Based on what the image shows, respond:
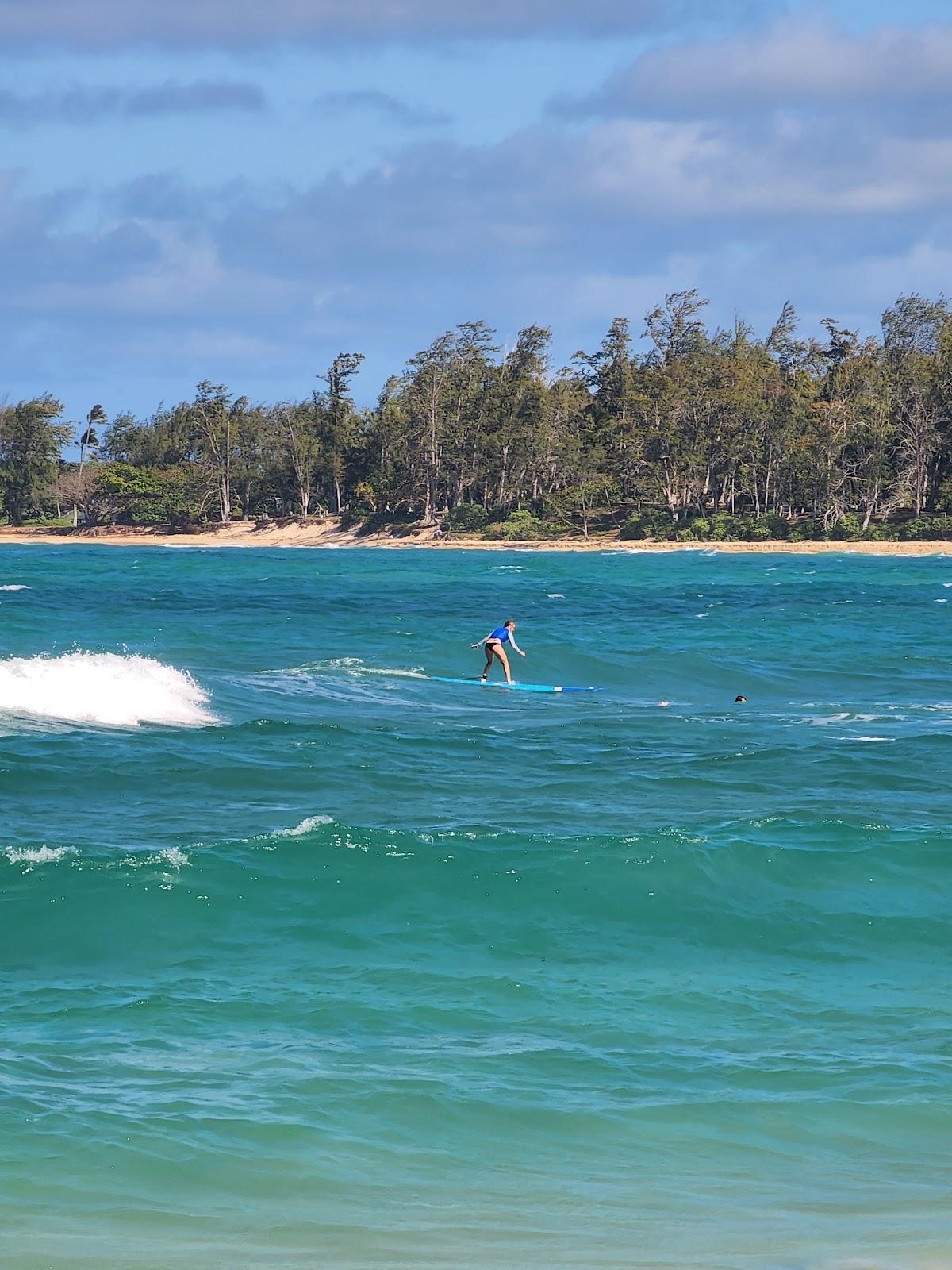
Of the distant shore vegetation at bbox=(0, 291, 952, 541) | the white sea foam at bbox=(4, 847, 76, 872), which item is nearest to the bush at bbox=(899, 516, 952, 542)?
the distant shore vegetation at bbox=(0, 291, 952, 541)

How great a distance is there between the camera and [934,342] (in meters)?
126

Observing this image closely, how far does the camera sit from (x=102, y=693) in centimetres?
2445

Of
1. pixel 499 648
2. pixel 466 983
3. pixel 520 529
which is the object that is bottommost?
pixel 466 983

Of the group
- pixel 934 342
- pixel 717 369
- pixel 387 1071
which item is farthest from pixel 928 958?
pixel 934 342

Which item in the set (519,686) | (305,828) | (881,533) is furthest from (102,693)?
(881,533)

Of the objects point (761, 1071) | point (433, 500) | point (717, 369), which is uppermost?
point (717, 369)

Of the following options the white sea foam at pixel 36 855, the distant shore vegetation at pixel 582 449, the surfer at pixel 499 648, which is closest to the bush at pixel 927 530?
the distant shore vegetation at pixel 582 449

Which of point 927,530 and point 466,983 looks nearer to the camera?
point 466,983

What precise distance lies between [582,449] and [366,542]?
18.8m

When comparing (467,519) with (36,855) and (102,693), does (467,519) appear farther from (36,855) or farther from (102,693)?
(36,855)

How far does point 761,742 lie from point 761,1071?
494 inches

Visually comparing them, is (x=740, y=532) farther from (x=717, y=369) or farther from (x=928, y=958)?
(x=928, y=958)

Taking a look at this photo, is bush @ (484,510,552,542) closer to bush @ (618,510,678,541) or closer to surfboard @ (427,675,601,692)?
bush @ (618,510,678,541)

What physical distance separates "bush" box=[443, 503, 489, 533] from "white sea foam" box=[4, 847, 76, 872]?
101696mm
